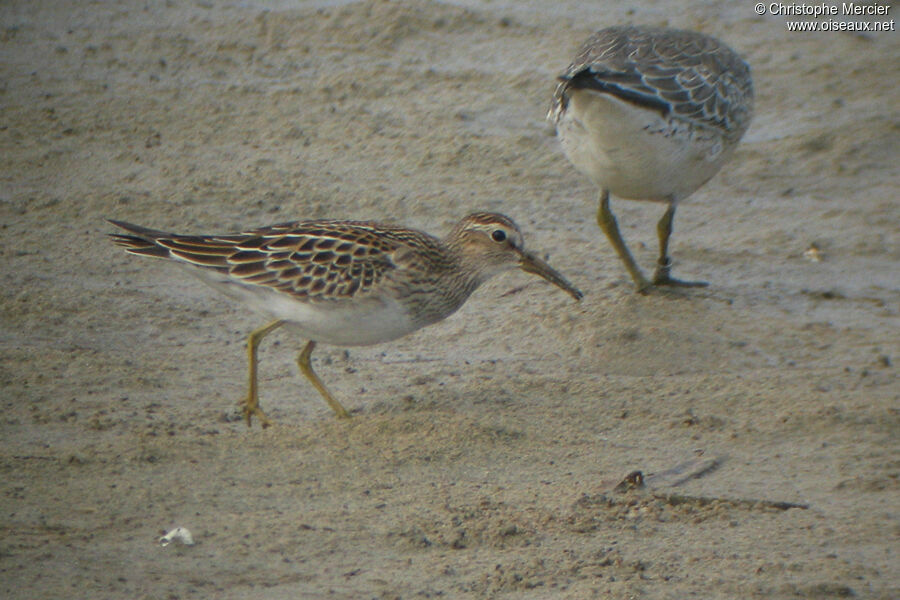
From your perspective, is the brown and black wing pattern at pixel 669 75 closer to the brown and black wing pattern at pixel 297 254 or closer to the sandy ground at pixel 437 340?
the sandy ground at pixel 437 340

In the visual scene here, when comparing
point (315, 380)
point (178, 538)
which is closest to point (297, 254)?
point (315, 380)

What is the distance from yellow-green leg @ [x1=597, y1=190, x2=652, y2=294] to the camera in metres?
8.21

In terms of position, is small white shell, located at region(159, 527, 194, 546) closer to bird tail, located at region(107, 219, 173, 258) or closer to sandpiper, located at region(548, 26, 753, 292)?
bird tail, located at region(107, 219, 173, 258)

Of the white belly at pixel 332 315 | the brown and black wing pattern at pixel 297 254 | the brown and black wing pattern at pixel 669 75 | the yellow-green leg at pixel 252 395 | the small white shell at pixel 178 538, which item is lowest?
the small white shell at pixel 178 538

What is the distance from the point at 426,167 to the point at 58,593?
18.7ft

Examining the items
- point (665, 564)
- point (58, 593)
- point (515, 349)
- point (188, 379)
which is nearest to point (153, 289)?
point (188, 379)

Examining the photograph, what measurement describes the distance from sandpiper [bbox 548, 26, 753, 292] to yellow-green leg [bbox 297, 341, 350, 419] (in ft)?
7.51

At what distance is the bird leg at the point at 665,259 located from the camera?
27.0ft

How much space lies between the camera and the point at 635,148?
758 cm

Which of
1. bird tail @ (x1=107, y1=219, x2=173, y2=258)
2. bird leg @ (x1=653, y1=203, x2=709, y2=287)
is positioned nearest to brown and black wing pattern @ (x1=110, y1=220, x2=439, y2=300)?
bird tail @ (x1=107, y1=219, x2=173, y2=258)

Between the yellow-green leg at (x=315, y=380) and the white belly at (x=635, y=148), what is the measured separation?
2.28m

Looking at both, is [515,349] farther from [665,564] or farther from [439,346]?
[665,564]

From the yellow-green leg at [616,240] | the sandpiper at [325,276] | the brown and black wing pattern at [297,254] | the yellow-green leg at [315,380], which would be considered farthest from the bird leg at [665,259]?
the yellow-green leg at [315,380]

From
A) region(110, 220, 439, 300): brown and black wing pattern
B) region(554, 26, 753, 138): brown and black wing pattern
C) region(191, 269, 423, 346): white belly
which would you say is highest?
region(554, 26, 753, 138): brown and black wing pattern
